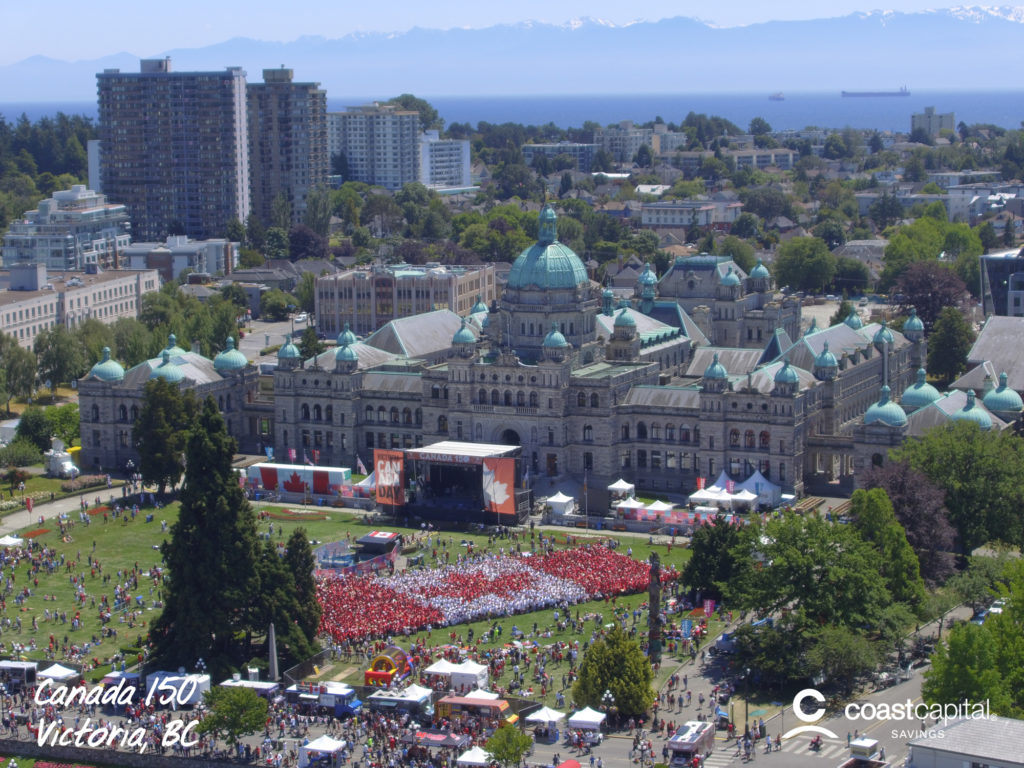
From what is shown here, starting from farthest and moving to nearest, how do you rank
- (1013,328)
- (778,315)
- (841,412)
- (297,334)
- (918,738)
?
(297,334) < (778,315) < (1013,328) < (841,412) < (918,738)

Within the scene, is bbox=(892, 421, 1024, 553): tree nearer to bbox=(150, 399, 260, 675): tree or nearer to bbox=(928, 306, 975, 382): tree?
bbox=(150, 399, 260, 675): tree

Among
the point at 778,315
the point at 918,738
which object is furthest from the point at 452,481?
the point at 918,738

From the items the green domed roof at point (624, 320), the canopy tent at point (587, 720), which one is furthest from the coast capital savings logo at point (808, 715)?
the green domed roof at point (624, 320)

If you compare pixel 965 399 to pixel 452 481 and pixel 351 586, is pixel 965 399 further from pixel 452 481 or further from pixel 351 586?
pixel 351 586

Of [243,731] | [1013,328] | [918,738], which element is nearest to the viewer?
[918,738]

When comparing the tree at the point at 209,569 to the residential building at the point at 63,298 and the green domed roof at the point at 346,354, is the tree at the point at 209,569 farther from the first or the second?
the residential building at the point at 63,298

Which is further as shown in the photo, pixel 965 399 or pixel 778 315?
pixel 778 315

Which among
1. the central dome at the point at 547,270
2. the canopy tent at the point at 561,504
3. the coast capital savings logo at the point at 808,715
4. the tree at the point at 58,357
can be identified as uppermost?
the central dome at the point at 547,270
